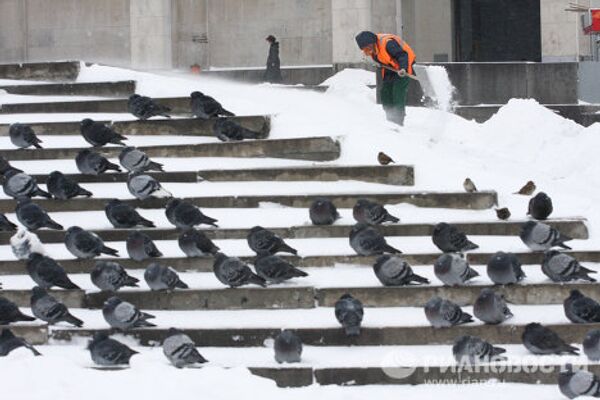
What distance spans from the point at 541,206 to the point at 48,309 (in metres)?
4.62

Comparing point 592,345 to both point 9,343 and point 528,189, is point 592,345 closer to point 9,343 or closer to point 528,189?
point 528,189

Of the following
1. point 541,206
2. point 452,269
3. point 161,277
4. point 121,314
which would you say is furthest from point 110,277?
point 541,206

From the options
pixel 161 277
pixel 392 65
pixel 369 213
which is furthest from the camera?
pixel 392 65

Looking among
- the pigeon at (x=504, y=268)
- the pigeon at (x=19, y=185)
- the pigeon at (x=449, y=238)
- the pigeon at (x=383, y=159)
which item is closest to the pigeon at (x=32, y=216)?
the pigeon at (x=19, y=185)

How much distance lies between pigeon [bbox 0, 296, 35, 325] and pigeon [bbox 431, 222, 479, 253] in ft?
11.5

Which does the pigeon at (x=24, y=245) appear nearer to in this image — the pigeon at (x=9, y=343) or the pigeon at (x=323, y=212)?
the pigeon at (x=9, y=343)

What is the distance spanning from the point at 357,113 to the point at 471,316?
599 centimetres

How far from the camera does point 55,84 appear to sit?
1848 centimetres

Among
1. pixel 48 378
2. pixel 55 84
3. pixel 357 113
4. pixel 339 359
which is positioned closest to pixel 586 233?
pixel 339 359

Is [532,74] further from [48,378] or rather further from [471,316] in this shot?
[48,378]

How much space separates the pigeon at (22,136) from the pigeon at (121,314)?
4491mm

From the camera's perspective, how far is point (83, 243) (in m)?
12.9

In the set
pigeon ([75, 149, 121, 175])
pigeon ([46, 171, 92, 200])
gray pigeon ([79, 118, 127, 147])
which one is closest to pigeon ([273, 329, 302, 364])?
pigeon ([46, 171, 92, 200])

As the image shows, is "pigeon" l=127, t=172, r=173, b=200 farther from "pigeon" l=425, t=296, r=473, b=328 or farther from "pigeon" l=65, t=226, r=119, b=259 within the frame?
A: "pigeon" l=425, t=296, r=473, b=328
